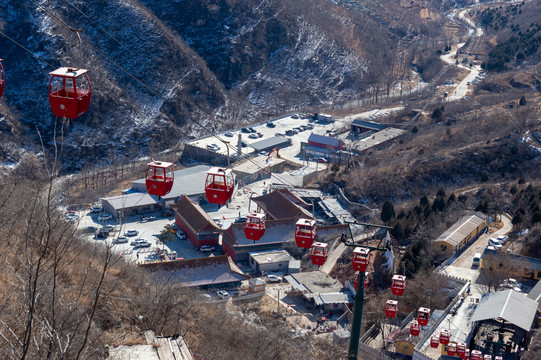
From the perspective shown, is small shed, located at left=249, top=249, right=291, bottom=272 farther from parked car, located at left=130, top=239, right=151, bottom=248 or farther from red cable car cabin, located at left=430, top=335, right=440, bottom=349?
red cable car cabin, located at left=430, top=335, right=440, bottom=349

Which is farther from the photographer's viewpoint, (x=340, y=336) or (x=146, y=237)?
(x=146, y=237)

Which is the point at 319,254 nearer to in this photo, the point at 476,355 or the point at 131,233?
the point at 476,355

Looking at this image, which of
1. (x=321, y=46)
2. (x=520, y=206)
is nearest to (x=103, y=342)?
(x=520, y=206)

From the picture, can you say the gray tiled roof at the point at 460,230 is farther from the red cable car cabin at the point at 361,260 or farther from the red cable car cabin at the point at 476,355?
the red cable car cabin at the point at 361,260

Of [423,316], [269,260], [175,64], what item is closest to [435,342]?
[423,316]

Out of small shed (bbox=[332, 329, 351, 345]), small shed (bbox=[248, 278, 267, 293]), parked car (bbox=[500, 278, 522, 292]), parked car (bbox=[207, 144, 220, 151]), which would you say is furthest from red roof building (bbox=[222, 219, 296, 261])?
parked car (bbox=[207, 144, 220, 151])


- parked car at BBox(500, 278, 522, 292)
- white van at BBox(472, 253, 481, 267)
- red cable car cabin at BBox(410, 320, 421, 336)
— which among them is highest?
red cable car cabin at BBox(410, 320, 421, 336)

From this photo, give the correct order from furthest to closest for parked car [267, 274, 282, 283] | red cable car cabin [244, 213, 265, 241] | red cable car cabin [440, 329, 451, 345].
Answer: parked car [267, 274, 282, 283] → red cable car cabin [440, 329, 451, 345] → red cable car cabin [244, 213, 265, 241]
